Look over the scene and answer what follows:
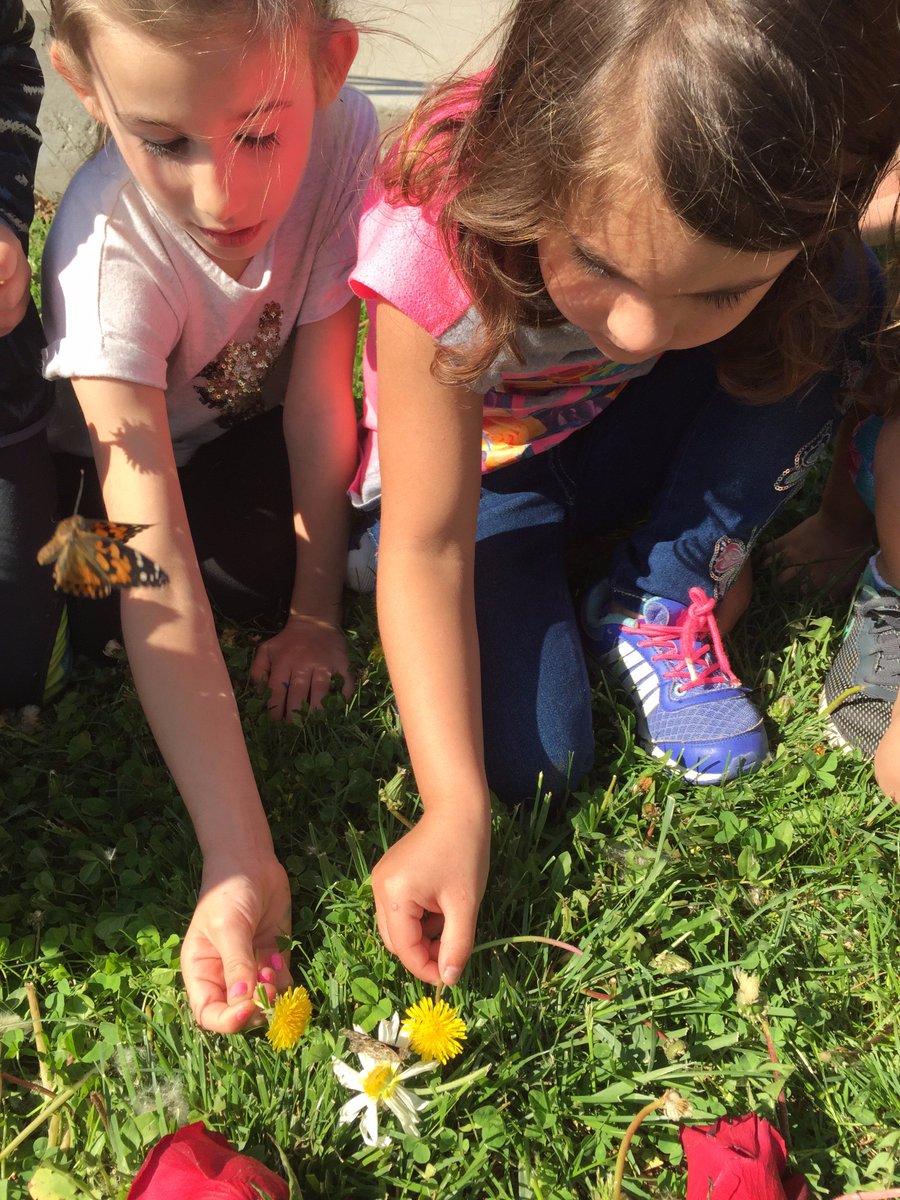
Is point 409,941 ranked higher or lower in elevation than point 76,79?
lower

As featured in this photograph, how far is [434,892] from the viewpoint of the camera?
4.58 feet

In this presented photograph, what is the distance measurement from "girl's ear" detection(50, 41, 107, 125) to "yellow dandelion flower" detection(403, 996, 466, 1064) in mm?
1246

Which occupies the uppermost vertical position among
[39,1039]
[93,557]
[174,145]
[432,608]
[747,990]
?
[174,145]

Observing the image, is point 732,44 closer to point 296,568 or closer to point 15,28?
point 15,28

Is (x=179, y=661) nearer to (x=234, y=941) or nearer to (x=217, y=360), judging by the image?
(x=234, y=941)

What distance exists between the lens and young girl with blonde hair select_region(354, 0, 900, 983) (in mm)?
1145

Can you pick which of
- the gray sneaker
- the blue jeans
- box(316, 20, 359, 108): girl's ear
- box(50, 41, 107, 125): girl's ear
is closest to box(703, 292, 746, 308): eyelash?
the blue jeans

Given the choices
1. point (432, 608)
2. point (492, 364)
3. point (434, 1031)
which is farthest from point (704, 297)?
point (434, 1031)

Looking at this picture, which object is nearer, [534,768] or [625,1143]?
[625,1143]

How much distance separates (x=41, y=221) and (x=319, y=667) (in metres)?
2.08

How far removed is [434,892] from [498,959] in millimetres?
123

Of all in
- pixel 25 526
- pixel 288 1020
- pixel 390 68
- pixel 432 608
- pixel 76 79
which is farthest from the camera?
pixel 390 68

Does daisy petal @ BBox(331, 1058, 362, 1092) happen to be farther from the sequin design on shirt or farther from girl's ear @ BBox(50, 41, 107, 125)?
girl's ear @ BBox(50, 41, 107, 125)

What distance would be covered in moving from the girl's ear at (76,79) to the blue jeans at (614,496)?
2.86 feet
